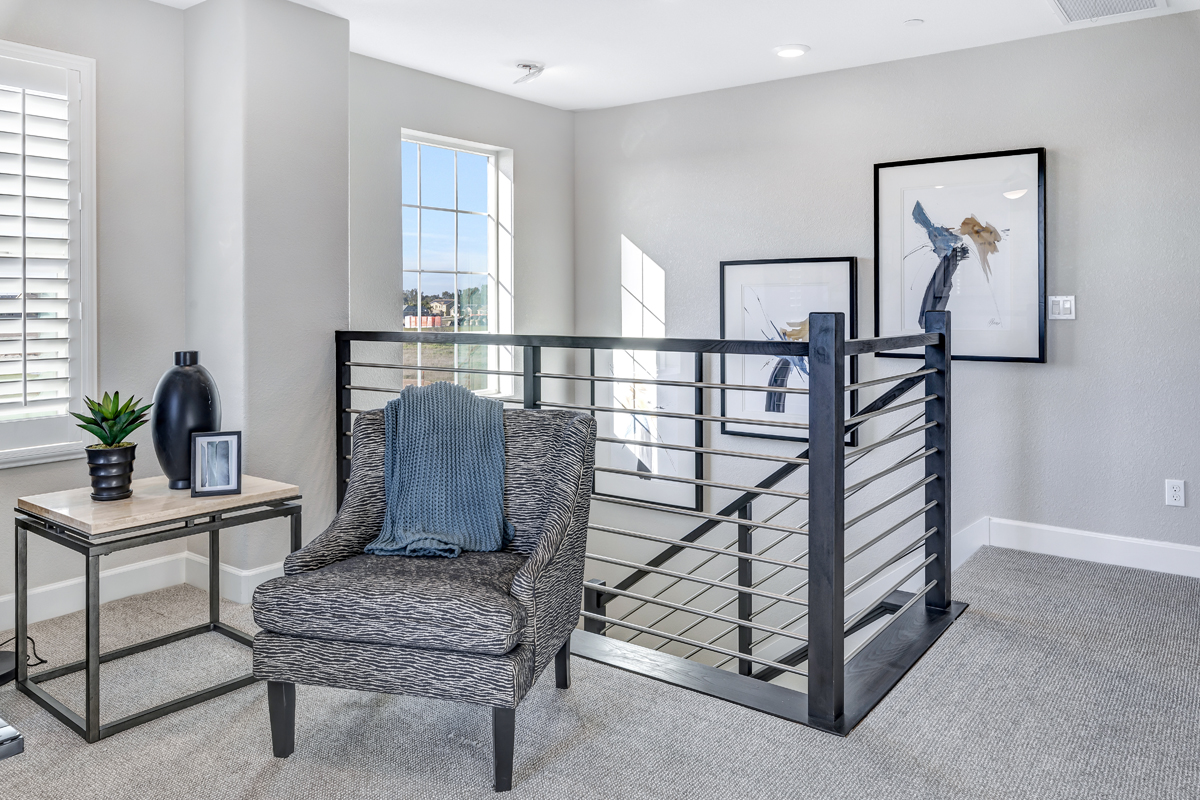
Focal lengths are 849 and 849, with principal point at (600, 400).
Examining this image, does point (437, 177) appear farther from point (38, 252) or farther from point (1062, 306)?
point (1062, 306)

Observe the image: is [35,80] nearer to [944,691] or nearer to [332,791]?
[332,791]

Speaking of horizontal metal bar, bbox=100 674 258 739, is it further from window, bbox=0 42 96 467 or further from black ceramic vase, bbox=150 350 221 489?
window, bbox=0 42 96 467

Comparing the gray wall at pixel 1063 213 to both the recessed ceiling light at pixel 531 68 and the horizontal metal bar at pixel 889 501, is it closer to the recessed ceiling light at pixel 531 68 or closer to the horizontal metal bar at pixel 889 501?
the recessed ceiling light at pixel 531 68

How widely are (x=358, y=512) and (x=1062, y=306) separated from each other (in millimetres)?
3026

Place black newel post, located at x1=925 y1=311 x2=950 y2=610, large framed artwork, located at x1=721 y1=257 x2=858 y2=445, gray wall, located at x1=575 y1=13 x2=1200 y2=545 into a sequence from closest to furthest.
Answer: black newel post, located at x1=925 y1=311 x2=950 y2=610 < gray wall, located at x1=575 y1=13 x2=1200 y2=545 < large framed artwork, located at x1=721 y1=257 x2=858 y2=445

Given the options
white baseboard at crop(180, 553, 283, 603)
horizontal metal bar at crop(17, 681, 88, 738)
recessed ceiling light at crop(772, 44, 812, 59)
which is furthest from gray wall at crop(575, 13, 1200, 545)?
horizontal metal bar at crop(17, 681, 88, 738)

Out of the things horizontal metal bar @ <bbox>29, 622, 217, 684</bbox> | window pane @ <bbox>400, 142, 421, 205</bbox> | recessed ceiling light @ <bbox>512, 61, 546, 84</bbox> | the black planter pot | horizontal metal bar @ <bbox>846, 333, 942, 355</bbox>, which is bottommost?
horizontal metal bar @ <bbox>29, 622, 217, 684</bbox>

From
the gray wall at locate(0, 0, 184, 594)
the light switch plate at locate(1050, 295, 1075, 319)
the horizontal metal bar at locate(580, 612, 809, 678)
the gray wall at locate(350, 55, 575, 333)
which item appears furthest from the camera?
the gray wall at locate(350, 55, 575, 333)

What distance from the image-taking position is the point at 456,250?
15.0 feet

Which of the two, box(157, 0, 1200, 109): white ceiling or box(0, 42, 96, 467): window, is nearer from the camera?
box(0, 42, 96, 467): window

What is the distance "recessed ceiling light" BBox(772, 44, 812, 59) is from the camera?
376 cm

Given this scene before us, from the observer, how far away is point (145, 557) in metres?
3.38

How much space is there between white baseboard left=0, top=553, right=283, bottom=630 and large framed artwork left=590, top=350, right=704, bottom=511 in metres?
1.99

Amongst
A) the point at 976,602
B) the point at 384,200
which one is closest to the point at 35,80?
the point at 384,200
